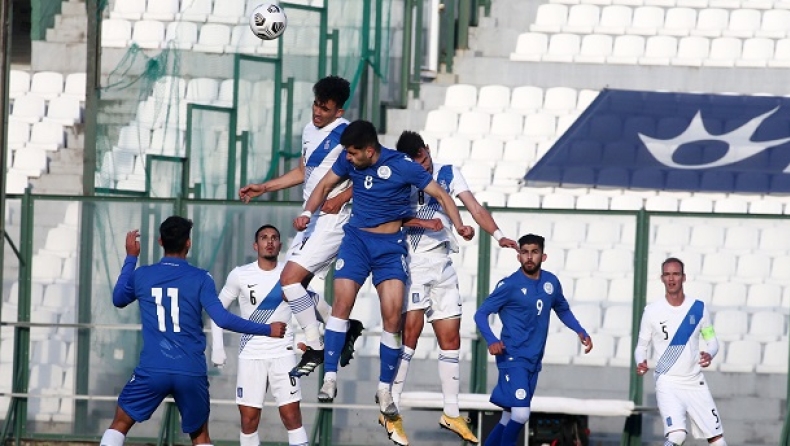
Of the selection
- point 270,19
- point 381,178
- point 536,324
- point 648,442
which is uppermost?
point 270,19

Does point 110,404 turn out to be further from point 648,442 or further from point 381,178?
point 381,178

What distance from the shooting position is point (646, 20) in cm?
2364

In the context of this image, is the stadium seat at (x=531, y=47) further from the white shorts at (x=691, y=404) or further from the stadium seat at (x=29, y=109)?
the white shorts at (x=691, y=404)

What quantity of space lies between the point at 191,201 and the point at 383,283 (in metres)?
5.49

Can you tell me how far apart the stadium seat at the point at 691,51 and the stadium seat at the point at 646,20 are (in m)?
0.46

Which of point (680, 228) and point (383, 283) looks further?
point (680, 228)

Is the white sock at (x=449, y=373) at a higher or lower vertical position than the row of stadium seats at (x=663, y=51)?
lower

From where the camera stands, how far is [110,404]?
57.4 feet

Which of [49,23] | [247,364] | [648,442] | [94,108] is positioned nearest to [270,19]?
[247,364]

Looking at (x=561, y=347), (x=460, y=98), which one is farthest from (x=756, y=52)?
(x=561, y=347)

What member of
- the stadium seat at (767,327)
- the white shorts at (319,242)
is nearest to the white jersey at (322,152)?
the white shorts at (319,242)

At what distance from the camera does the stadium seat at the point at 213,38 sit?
18250 mm

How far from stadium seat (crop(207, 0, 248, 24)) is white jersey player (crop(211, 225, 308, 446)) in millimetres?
4613

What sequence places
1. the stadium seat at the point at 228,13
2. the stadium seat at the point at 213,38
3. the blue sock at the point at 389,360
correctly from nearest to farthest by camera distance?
the blue sock at the point at 389,360, the stadium seat at the point at 213,38, the stadium seat at the point at 228,13
